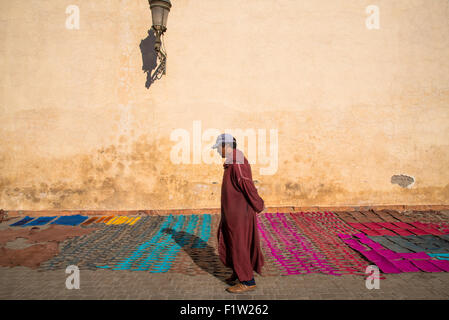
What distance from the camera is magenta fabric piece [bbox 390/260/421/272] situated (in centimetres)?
394

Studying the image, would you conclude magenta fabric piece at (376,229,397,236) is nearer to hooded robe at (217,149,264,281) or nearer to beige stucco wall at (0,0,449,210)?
beige stucco wall at (0,0,449,210)

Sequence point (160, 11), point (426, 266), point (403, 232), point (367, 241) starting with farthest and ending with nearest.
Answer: point (160, 11), point (403, 232), point (367, 241), point (426, 266)

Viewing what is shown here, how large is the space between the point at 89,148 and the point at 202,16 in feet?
14.0

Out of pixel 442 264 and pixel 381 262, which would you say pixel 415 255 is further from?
pixel 381 262

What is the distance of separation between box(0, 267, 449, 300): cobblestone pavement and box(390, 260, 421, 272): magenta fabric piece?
0.11m

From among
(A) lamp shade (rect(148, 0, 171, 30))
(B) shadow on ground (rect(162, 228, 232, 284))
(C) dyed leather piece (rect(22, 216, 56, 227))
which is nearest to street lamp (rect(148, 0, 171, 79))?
(A) lamp shade (rect(148, 0, 171, 30))

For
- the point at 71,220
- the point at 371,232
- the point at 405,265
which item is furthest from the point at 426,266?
the point at 71,220

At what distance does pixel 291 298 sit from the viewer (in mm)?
3270

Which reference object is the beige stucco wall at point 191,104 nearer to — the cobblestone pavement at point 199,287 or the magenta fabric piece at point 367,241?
the magenta fabric piece at point 367,241

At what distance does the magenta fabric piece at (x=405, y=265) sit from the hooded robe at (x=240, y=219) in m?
1.91

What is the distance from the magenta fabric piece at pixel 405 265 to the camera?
12.9 feet

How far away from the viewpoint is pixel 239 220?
359 centimetres

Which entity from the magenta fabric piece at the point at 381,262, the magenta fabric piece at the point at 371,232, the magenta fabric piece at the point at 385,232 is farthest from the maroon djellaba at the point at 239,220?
the magenta fabric piece at the point at 385,232

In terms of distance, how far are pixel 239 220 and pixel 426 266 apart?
8.63ft
